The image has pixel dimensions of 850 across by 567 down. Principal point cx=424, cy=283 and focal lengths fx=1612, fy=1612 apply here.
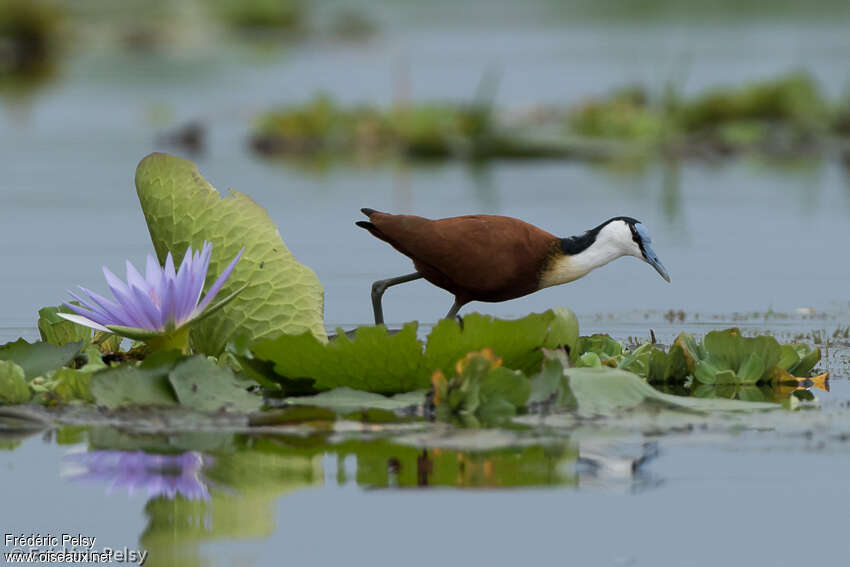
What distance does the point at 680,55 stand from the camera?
3088 cm

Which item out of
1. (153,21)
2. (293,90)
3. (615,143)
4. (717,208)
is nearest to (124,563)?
(717,208)

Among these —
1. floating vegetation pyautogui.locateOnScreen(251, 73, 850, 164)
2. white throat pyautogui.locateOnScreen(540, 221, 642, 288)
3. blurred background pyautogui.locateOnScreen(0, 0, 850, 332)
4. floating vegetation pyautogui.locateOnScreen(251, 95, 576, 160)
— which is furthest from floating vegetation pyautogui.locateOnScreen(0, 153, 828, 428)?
floating vegetation pyautogui.locateOnScreen(251, 73, 850, 164)

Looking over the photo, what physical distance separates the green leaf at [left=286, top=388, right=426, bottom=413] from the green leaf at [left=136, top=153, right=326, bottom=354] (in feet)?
2.37

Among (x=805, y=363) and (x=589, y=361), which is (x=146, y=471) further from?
(x=805, y=363)

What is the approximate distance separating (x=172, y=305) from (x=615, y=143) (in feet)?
47.6

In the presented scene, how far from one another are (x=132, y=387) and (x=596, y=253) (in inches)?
90.3

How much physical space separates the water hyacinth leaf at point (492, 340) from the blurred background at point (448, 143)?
2277mm

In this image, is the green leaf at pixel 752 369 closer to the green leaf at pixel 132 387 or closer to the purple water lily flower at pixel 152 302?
the purple water lily flower at pixel 152 302

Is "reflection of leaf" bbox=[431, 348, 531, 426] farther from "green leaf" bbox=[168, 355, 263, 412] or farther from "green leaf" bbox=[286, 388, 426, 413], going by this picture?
"green leaf" bbox=[168, 355, 263, 412]

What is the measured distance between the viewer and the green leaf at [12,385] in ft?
19.3

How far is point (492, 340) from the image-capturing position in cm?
600

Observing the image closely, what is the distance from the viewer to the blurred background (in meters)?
10.5

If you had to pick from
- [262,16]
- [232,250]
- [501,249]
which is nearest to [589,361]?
[501,249]

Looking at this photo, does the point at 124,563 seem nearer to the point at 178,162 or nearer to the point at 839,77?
the point at 178,162
